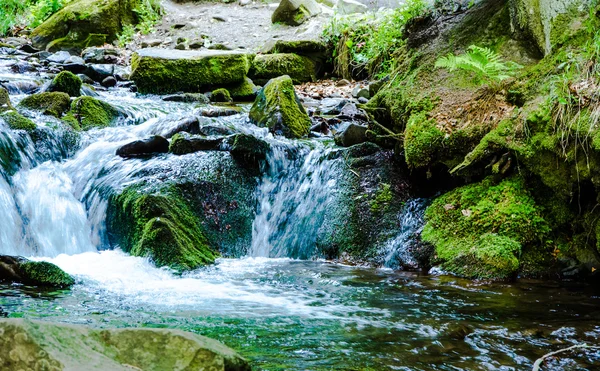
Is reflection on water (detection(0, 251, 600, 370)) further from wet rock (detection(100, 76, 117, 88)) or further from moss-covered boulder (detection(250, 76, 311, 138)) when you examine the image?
wet rock (detection(100, 76, 117, 88))

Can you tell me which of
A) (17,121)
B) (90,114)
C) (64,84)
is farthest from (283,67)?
(17,121)

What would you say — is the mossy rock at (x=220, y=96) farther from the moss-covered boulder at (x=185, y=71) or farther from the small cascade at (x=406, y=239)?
the small cascade at (x=406, y=239)

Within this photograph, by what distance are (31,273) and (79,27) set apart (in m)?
14.0

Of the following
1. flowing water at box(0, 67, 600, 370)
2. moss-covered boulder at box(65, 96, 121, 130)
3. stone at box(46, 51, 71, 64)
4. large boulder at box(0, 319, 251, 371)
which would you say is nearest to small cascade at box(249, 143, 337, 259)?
flowing water at box(0, 67, 600, 370)

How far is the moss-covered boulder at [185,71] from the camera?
11891mm

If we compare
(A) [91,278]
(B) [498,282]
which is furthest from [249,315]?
(B) [498,282]

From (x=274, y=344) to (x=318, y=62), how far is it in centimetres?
1188

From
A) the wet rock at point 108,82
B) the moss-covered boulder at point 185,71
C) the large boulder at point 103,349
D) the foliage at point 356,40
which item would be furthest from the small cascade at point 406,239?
the wet rock at point 108,82

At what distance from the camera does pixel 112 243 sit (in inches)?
262

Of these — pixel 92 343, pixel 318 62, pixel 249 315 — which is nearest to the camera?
pixel 92 343

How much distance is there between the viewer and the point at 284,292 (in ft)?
16.5

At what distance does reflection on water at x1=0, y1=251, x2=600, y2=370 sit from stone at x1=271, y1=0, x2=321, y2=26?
1267 cm

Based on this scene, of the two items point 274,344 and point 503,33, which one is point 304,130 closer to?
point 503,33

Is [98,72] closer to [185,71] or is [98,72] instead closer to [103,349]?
[185,71]
